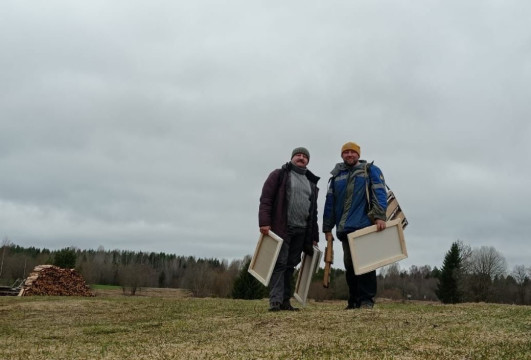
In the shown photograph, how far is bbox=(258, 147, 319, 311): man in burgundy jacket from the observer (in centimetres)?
892

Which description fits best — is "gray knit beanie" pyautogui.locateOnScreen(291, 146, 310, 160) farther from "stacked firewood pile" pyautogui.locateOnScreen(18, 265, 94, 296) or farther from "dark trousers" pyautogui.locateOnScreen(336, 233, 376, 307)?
"stacked firewood pile" pyautogui.locateOnScreen(18, 265, 94, 296)

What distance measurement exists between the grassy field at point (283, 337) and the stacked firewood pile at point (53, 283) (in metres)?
19.6

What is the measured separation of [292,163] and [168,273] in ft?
393

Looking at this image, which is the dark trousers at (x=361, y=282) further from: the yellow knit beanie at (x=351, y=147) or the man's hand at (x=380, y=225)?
the yellow knit beanie at (x=351, y=147)

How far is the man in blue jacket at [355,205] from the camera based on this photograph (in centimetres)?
877

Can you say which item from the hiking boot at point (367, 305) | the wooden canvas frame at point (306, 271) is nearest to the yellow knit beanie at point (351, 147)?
the wooden canvas frame at point (306, 271)

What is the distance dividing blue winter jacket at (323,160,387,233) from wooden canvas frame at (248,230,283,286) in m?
1.17

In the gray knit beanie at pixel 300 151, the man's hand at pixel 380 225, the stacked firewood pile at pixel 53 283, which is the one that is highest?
the gray knit beanie at pixel 300 151

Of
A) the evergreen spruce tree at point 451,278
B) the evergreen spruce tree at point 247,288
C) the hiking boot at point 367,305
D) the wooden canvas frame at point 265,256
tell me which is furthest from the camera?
the evergreen spruce tree at point 451,278

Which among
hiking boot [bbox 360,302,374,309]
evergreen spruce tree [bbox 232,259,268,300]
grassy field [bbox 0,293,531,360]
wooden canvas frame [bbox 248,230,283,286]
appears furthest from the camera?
evergreen spruce tree [bbox 232,259,268,300]

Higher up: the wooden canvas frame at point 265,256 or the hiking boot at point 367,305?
the wooden canvas frame at point 265,256

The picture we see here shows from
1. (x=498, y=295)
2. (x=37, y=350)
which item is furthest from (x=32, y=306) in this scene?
(x=498, y=295)

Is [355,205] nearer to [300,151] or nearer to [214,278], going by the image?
[300,151]

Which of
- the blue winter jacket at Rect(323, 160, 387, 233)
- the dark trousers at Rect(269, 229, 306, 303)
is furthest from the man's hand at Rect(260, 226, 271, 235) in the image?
the blue winter jacket at Rect(323, 160, 387, 233)
